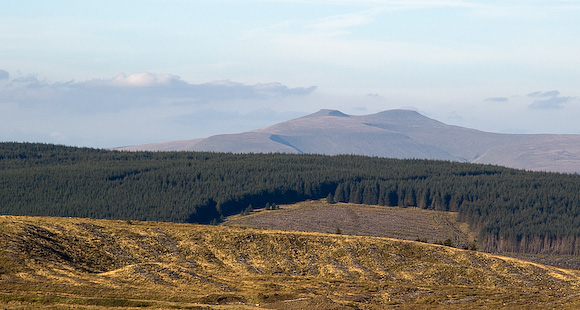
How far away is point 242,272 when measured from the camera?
10919cm

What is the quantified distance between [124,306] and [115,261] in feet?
99.6

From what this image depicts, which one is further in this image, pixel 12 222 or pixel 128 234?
pixel 128 234

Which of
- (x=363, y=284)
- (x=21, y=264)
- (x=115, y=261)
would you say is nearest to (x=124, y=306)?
(x=21, y=264)

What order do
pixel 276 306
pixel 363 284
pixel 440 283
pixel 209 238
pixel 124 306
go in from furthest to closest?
1. pixel 209 238
2. pixel 440 283
3. pixel 363 284
4. pixel 276 306
5. pixel 124 306

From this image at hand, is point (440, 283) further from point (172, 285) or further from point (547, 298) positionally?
point (172, 285)

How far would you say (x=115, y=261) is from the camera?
107562 mm

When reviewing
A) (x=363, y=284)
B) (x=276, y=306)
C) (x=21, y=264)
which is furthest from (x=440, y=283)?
(x=21, y=264)

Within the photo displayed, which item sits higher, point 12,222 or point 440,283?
point 12,222

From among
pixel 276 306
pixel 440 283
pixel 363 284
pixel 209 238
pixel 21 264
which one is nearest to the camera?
pixel 276 306

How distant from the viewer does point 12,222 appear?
110 metres

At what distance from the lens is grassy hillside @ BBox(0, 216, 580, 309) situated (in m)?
87.1

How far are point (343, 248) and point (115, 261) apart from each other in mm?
35243

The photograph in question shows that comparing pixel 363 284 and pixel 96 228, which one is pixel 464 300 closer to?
pixel 363 284

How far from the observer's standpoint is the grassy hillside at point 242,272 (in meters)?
87.1
